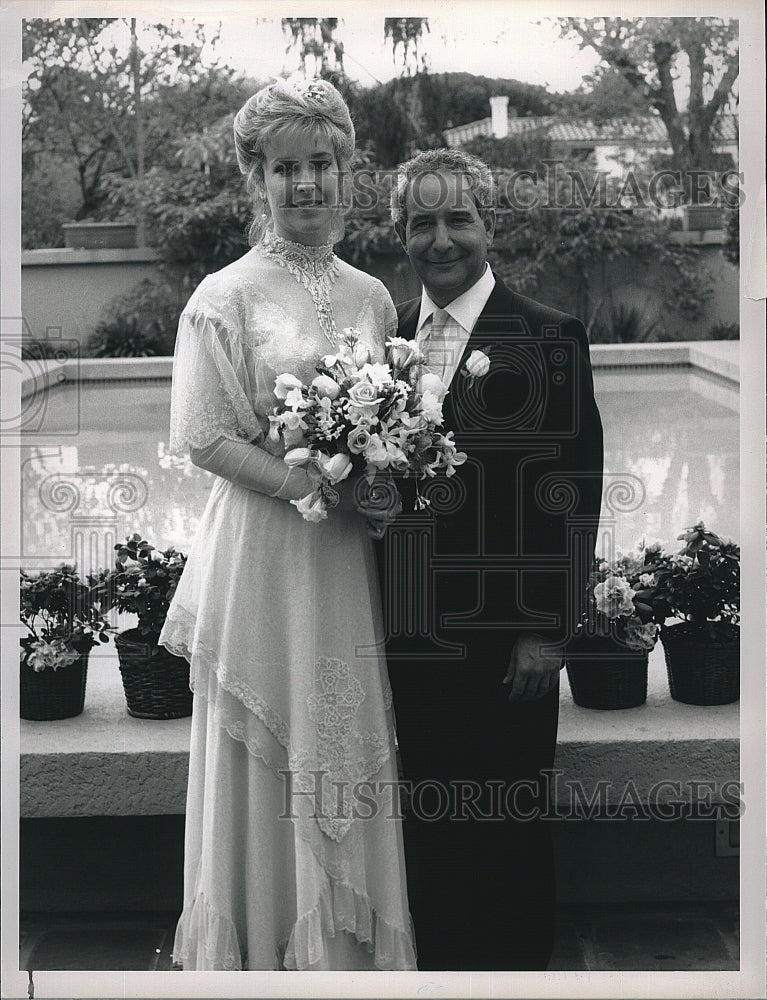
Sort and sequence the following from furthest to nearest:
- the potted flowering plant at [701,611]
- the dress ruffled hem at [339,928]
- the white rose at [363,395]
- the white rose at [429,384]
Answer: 1. the potted flowering plant at [701,611]
2. the dress ruffled hem at [339,928]
3. the white rose at [429,384]
4. the white rose at [363,395]

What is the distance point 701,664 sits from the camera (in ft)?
10.9

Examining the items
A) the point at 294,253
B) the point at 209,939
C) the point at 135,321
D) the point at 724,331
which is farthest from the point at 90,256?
the point at 209,939

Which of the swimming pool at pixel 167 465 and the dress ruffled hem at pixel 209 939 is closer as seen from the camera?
the dress ruffled hem at pixel 209 939

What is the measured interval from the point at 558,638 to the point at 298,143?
1.41 m

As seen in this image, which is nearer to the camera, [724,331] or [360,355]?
[360,355]

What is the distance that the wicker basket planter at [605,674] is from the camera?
3289 millimetres

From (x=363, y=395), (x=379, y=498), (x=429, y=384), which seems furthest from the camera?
(x=379, y=498)

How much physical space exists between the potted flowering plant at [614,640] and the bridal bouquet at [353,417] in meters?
0.70

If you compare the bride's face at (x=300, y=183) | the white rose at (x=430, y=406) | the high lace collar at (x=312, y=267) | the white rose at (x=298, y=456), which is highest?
Result: the bride's face at (x=300, y=183)

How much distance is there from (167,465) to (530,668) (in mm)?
1088

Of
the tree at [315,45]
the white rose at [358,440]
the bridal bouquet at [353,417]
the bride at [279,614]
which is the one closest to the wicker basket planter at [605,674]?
the bride at [279,614]

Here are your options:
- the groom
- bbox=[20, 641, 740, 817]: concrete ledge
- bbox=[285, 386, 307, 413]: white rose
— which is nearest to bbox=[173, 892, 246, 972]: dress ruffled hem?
bbox=[20, 641, 740, 817]: concrete ledge

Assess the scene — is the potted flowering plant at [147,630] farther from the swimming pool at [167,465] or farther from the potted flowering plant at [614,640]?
the potted flowering plant at [614,640]

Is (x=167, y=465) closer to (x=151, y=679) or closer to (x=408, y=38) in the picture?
(x=151, y=679)
